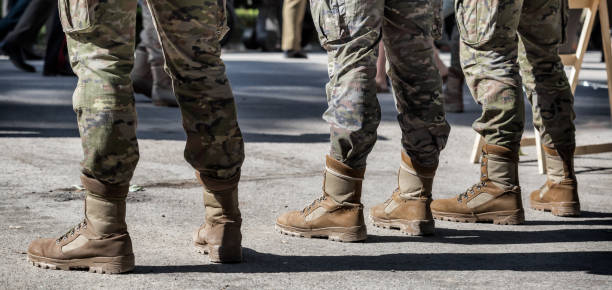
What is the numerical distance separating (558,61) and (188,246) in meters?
1.90

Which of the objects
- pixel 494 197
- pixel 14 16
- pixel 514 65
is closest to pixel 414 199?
pixel 494 197

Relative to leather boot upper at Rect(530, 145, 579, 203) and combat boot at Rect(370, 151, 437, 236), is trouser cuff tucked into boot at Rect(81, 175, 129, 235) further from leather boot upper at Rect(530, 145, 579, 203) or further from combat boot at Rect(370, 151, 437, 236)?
leather boot upper at Rect(530, 145, 579, 203)

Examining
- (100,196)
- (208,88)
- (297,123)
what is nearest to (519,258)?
(208,88)

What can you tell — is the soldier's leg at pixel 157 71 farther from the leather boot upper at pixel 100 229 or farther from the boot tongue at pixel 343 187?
the leather boot upper at pixel 100 229

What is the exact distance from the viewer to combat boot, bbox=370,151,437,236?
386 cm

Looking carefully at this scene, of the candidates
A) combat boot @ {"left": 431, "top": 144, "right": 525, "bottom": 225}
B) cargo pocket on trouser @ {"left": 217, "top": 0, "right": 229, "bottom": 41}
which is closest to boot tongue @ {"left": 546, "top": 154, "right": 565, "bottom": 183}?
combat boot @ {"left": 431, "top": 144, "right": 525, "bottom": 225}

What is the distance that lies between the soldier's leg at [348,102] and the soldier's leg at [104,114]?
0.85 meters

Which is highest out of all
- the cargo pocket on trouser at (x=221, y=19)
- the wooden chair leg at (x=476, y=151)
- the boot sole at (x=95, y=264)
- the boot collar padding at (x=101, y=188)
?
the cargo pocket on trouser at (x=221, y=19)

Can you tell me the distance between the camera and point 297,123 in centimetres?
742

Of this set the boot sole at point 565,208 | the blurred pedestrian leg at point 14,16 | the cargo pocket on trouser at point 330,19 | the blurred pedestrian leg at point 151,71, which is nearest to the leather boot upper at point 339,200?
the cargo pocket on trouser at point 330,19

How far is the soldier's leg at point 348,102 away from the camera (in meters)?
3.54

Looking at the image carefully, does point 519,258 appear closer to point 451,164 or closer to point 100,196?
point 100,196

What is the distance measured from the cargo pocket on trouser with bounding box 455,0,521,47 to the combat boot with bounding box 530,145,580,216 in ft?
2.24

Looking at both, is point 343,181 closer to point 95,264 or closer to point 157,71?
point 95,264
